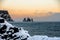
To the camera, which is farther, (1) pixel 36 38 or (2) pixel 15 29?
(1) pixel 36 38

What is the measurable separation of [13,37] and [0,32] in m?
0.71

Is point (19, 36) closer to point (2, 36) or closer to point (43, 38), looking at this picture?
point (2, 36)

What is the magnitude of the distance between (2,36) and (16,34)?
0.72 metres

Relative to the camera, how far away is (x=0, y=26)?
550 inches

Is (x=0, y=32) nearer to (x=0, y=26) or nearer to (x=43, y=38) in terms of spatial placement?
(x=0, y=26)

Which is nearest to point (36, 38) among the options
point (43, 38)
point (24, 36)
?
point (43, 38)

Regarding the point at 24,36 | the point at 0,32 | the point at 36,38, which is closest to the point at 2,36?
the point at 0,32

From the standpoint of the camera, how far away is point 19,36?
1408cm

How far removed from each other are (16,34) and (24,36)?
457 mm

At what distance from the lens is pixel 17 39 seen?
1409cm

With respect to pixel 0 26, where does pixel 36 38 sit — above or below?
below

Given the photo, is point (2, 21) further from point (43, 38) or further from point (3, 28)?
point (43, 38)

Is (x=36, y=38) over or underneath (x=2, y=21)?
underneath

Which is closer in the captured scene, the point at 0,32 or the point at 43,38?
the point at 0,32
